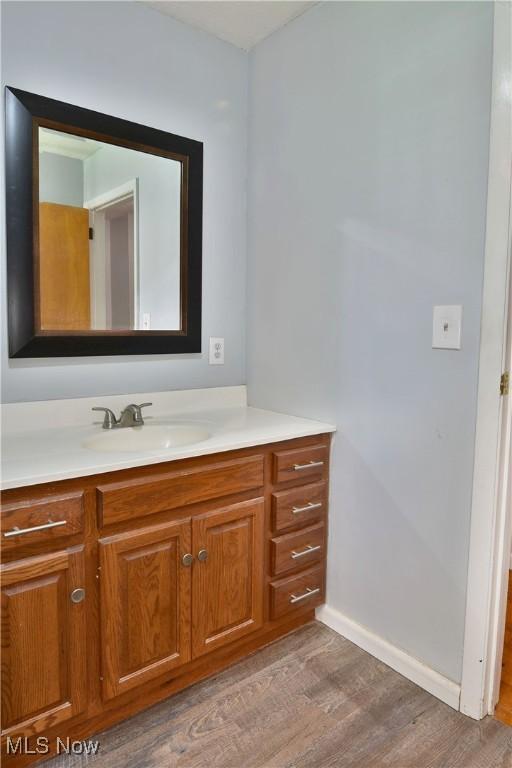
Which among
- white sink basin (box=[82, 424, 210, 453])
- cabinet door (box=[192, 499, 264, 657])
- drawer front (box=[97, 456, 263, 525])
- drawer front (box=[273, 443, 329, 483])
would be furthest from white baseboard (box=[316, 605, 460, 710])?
white sink basin (box=[82, 424, 210, 453])

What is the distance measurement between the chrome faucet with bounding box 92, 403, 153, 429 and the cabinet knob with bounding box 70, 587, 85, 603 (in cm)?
59

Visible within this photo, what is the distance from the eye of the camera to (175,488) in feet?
4.79

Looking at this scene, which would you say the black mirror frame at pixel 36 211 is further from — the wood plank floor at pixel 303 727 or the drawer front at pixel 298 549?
the wood plank floor at pixel 303 727

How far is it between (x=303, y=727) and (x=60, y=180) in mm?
1827

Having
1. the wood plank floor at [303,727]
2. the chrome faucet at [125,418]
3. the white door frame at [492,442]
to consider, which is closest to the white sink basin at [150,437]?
the chrome faucet at [125,418]

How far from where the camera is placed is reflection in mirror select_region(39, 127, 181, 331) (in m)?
1.67

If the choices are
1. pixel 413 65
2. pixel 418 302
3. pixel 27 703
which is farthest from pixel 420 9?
pixel 27 703

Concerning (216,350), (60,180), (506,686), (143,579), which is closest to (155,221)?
(60,180)

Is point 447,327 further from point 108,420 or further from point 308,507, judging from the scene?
point 108,420

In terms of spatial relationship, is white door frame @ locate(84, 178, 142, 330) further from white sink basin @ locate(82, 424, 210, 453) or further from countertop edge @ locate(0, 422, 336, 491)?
countertop edge @ locate(0, 422, 336, 491)

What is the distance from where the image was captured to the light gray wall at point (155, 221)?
181 cm

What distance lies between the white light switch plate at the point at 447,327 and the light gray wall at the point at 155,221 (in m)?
0.99

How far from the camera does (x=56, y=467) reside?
49.6 inches

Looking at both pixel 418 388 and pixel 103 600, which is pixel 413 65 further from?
pixel 103 600
